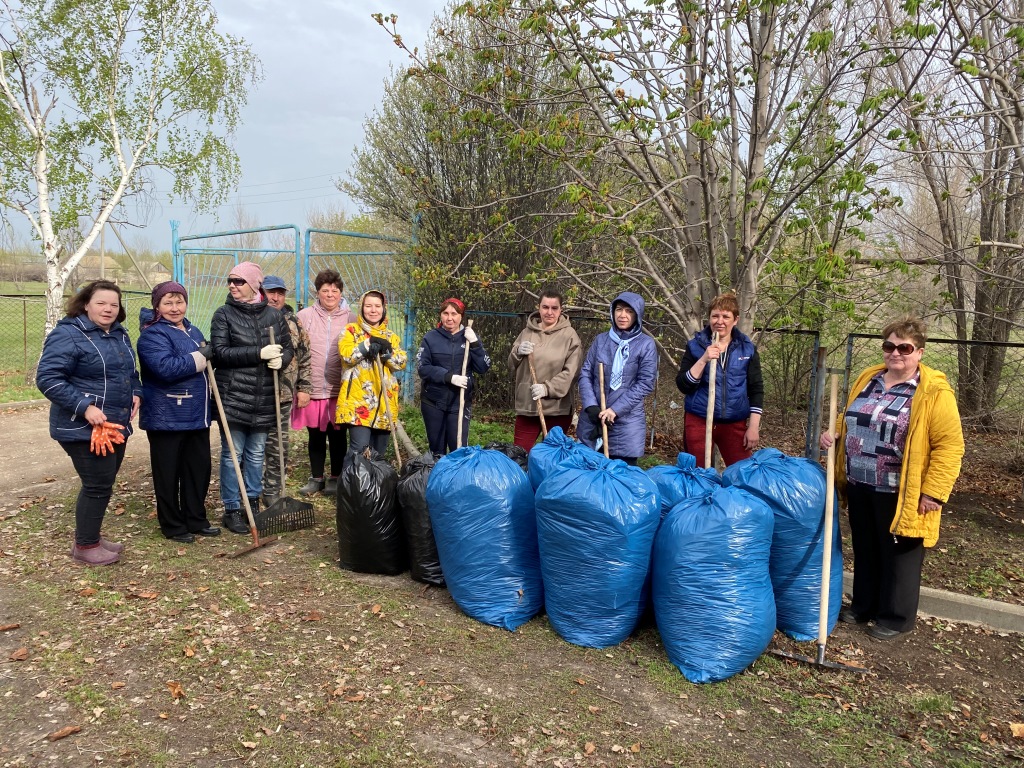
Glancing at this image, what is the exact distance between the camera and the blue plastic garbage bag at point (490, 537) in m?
3.23

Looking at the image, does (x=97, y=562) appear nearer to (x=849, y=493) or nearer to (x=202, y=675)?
(x=202, y=675)

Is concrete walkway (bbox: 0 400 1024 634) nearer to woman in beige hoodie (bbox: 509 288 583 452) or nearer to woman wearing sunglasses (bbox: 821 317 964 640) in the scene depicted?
woman wearing sunglasses (bbox: 821 317 964 640)

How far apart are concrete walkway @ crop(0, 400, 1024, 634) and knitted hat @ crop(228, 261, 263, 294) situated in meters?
2.52

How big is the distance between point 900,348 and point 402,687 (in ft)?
8.46

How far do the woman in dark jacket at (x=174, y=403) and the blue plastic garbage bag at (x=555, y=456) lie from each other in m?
2.06

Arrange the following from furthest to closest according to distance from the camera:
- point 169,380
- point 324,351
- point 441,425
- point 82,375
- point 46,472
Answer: point 46,472, point 324,351, point 441,425, point 169,380, point 82,375

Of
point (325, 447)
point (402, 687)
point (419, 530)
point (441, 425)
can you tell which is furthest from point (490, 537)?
point (325, 447)

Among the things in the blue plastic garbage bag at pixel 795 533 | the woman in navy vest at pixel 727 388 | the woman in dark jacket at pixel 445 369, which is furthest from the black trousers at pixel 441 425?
the blue plastic garbage bag at pixel 795 533

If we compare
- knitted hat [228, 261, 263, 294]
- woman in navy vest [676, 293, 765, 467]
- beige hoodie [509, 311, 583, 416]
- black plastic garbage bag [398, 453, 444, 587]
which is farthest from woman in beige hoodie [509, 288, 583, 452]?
knitted hat [228, 261, 263, 294]

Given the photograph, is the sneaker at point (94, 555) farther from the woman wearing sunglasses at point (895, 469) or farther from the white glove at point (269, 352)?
the woman wearing sunglasses at point (895, 469)

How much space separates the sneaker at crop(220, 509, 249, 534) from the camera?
447 centimetres

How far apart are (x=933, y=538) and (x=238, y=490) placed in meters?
3.85

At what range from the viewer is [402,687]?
278cm

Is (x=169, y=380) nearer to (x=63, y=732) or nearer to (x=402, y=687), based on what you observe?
(x=63, y=732)
